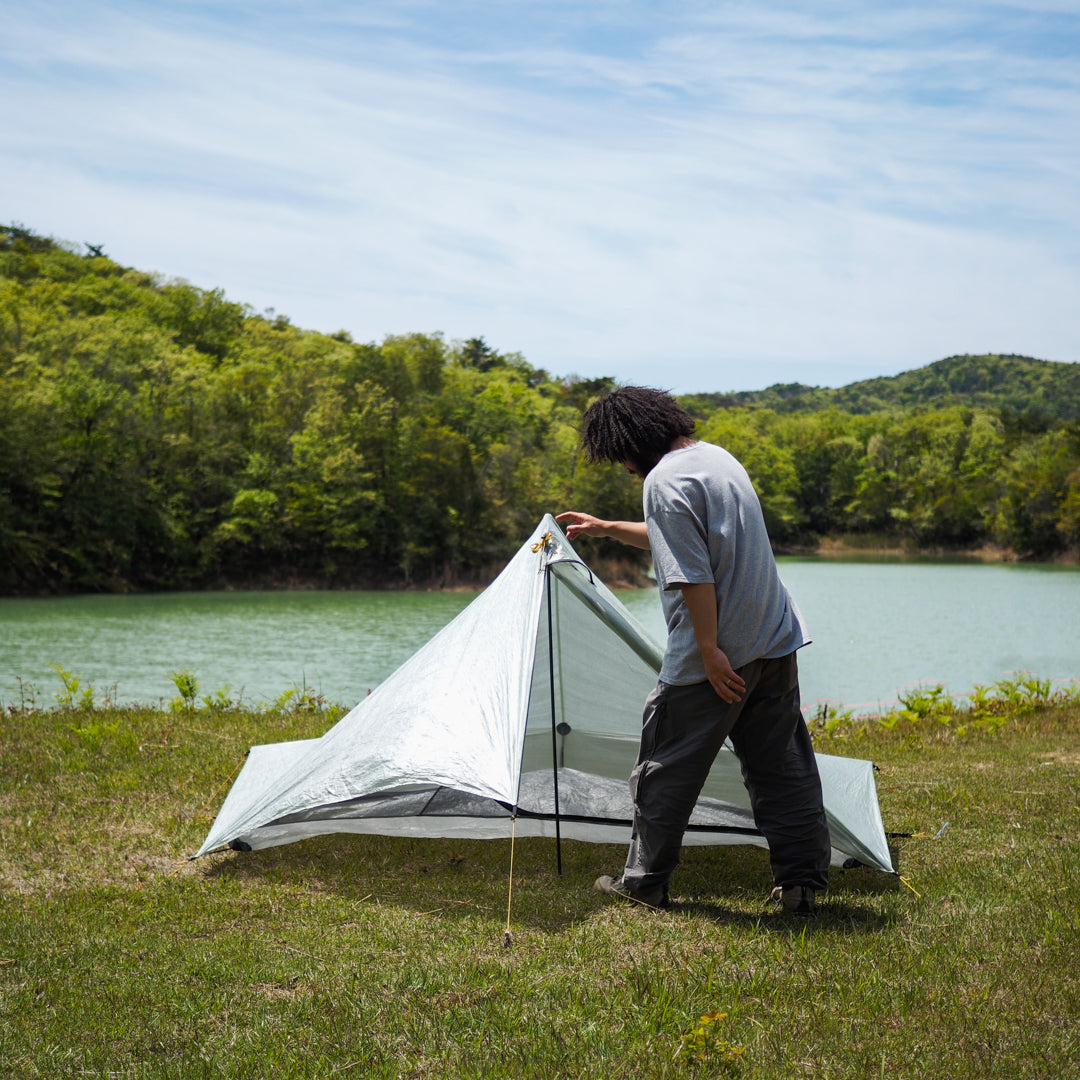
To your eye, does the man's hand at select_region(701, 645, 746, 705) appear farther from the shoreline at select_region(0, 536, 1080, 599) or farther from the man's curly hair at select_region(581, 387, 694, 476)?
the shoreline at select_region(0, 536, 1080, 599)

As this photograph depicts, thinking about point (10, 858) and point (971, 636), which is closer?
point (10, 858)

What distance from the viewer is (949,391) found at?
161 m

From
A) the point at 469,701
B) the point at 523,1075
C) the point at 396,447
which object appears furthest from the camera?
the point at 396,447

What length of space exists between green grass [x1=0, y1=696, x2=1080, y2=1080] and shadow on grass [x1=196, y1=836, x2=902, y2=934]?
0.7 inches

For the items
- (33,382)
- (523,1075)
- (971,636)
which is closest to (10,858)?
(523,1075)

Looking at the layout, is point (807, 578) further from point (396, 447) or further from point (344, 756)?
point (344, 756)

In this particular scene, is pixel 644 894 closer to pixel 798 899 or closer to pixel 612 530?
pixel 798 899

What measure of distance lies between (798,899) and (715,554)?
1362 mm

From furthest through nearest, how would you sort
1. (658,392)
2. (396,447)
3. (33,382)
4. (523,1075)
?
(396,447)
(33,382)
(658,392)
(523,1075)

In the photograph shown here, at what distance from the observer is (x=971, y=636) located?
28.1m

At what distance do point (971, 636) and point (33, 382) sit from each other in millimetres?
38640

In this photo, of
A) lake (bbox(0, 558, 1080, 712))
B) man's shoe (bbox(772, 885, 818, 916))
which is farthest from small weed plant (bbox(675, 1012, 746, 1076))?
lake (bbox(0, 558, 1080, 712))

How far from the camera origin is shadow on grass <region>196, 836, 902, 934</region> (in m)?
3.80

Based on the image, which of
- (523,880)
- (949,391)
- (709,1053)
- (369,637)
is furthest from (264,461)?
(949,391)
